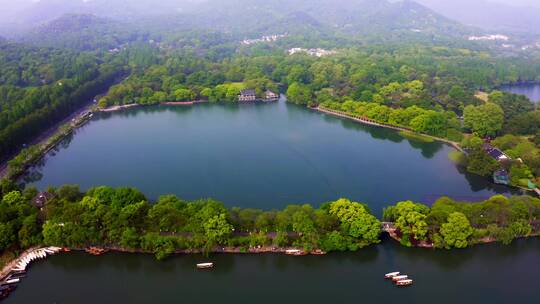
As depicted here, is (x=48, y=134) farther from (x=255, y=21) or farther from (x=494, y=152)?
(x=255, y=21)

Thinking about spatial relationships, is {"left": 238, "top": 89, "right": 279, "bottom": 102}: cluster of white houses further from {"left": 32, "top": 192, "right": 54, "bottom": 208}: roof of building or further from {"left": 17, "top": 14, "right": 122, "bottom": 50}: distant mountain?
{"left": 17, "top": 14, "right": 122, "bottom": 50}: distant mountain

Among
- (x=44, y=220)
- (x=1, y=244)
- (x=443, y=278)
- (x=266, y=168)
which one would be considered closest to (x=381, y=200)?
(x=443, y=278)

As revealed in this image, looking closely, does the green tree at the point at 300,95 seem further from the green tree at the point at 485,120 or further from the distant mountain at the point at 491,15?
the distant mountain at the point at 491,15

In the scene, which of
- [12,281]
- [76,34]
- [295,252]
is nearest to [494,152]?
[295,252]

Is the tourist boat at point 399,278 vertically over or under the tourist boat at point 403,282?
over

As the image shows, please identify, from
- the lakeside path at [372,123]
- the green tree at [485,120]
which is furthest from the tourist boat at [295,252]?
the green tree at [485,120]

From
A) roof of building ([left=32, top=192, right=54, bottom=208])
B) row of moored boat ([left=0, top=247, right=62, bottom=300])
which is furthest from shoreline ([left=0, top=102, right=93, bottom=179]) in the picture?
row of moored boat ([left=0, top=247, right=62, bottom=300])
